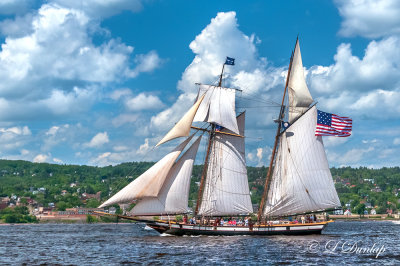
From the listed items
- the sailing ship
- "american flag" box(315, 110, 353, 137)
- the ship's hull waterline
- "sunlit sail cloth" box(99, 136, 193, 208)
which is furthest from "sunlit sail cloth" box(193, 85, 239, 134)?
the ship's hull waterline

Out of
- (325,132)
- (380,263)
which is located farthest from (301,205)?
(380,263)

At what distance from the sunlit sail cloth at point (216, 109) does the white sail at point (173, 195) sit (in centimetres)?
629

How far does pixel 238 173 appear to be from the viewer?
92.4 m

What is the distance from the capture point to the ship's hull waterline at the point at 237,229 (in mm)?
89312

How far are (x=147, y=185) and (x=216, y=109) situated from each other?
16.7 metres

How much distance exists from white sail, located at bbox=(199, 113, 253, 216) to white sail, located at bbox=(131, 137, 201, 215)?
14.8 feet

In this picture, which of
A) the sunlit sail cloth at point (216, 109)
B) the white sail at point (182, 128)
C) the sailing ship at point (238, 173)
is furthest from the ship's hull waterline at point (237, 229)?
the sunlit sail cloth at point (216, 109)

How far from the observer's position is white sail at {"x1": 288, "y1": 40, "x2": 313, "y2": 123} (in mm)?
91750

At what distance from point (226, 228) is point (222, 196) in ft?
15.7

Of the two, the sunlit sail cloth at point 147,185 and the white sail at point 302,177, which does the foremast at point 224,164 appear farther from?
the sunlit sail cloth at point 147,185

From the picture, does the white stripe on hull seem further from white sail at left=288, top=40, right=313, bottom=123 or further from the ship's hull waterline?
white sail at left=288, top=40, right=313, bottom=123

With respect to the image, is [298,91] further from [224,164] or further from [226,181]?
[226,181]

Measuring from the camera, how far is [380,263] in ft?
200

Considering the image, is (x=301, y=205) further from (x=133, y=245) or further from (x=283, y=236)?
(x=133, y=245)
